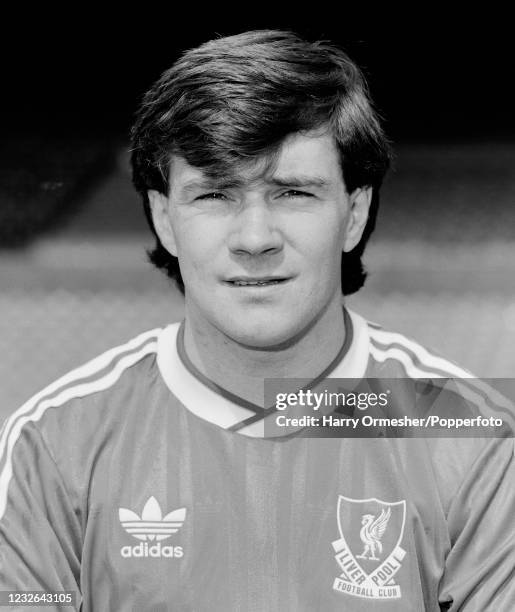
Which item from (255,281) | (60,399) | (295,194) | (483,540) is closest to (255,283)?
(255,281)

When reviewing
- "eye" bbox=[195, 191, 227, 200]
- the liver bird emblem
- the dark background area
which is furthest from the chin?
the dark background area

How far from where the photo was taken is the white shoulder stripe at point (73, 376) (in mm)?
1310

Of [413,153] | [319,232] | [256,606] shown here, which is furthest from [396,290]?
[256,606]

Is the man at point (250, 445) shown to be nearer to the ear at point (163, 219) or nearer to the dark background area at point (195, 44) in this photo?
the ear at point (163, 219)

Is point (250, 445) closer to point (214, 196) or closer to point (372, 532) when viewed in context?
point (372, 532)

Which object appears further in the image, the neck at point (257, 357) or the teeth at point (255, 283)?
the neck at point (257, 357)

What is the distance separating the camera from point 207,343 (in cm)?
131

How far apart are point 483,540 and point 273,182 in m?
0.53

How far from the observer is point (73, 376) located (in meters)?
1.34

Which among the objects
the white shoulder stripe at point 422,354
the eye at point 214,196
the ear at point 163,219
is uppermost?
the eye at point 214,196

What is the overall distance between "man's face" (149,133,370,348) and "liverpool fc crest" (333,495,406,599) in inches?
10.0

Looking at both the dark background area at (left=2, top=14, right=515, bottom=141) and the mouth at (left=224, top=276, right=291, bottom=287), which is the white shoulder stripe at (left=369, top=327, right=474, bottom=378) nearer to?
the mouth at (left=224, top=276, right=291, bottom=287)

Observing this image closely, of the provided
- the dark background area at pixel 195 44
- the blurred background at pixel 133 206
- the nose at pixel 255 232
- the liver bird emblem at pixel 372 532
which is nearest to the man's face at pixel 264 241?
the nose at pixel 255 232

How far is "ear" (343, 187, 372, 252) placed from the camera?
4.35 feet
